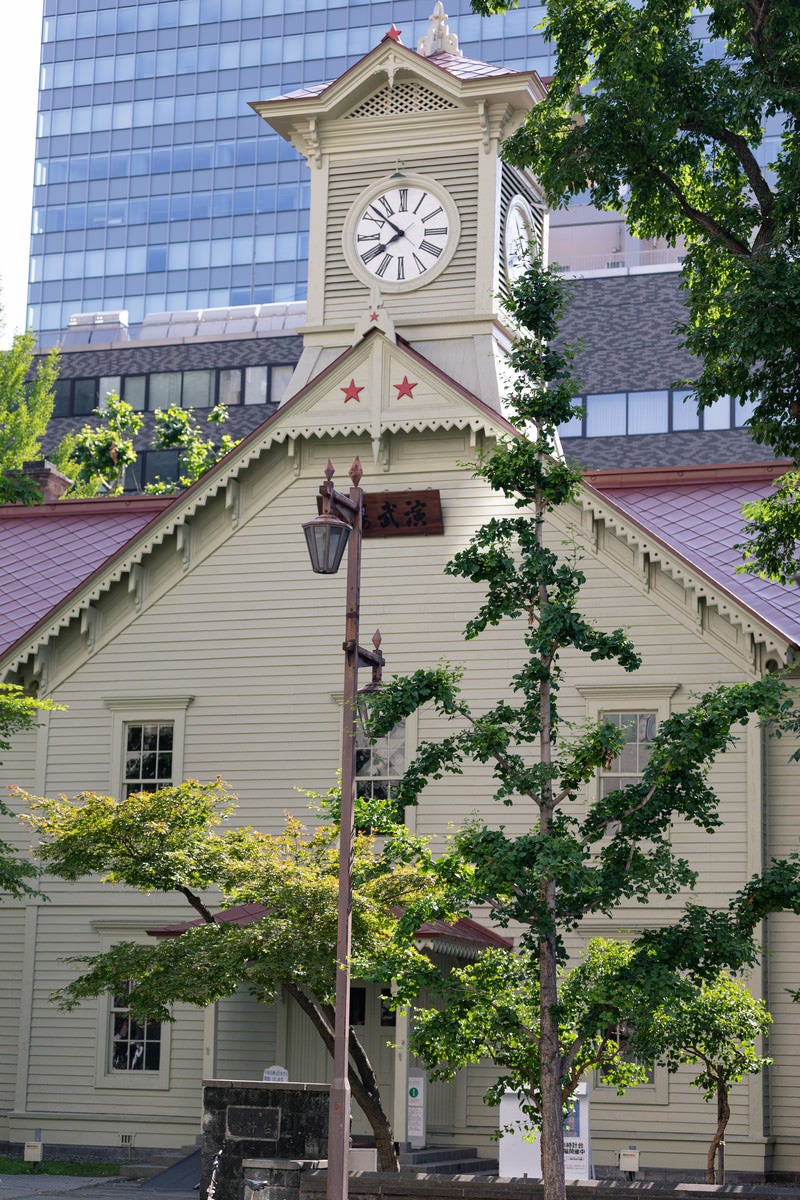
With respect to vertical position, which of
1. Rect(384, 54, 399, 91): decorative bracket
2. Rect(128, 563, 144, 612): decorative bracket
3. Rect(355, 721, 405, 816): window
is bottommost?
Rect(355, 721, 405, 816): window

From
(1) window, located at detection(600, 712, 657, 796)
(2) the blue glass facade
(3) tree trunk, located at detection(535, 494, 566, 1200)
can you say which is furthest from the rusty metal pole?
(2) the blue glass facade

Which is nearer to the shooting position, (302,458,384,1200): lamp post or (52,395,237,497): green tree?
(302,458,384,1200): lamp post

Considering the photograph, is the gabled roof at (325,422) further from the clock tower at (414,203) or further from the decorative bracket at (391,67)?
the decorative bracket at (391,67)

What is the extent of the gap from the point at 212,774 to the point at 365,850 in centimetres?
616

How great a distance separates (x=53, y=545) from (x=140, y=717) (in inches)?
250

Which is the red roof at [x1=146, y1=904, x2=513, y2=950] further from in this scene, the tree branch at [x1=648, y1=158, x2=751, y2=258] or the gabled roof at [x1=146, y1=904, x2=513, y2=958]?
the tree branch at [x1=648, y1=158, x2=751, y2=258]

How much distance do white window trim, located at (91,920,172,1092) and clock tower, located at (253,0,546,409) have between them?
9713mm

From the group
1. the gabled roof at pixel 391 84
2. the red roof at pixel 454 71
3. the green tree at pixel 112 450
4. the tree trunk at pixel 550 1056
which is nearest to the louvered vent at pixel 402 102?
the gabled roof at pixel 391 84

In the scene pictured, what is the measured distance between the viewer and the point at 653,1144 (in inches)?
1011

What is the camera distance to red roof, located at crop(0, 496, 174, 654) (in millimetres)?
32656

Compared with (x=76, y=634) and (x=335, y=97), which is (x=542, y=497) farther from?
(x=335, y=97)

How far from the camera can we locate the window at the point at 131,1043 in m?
28.6

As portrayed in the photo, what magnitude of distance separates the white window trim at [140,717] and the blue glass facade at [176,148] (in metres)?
76.8

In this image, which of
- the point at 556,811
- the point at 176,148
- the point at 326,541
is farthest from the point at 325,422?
the point at 176,148
